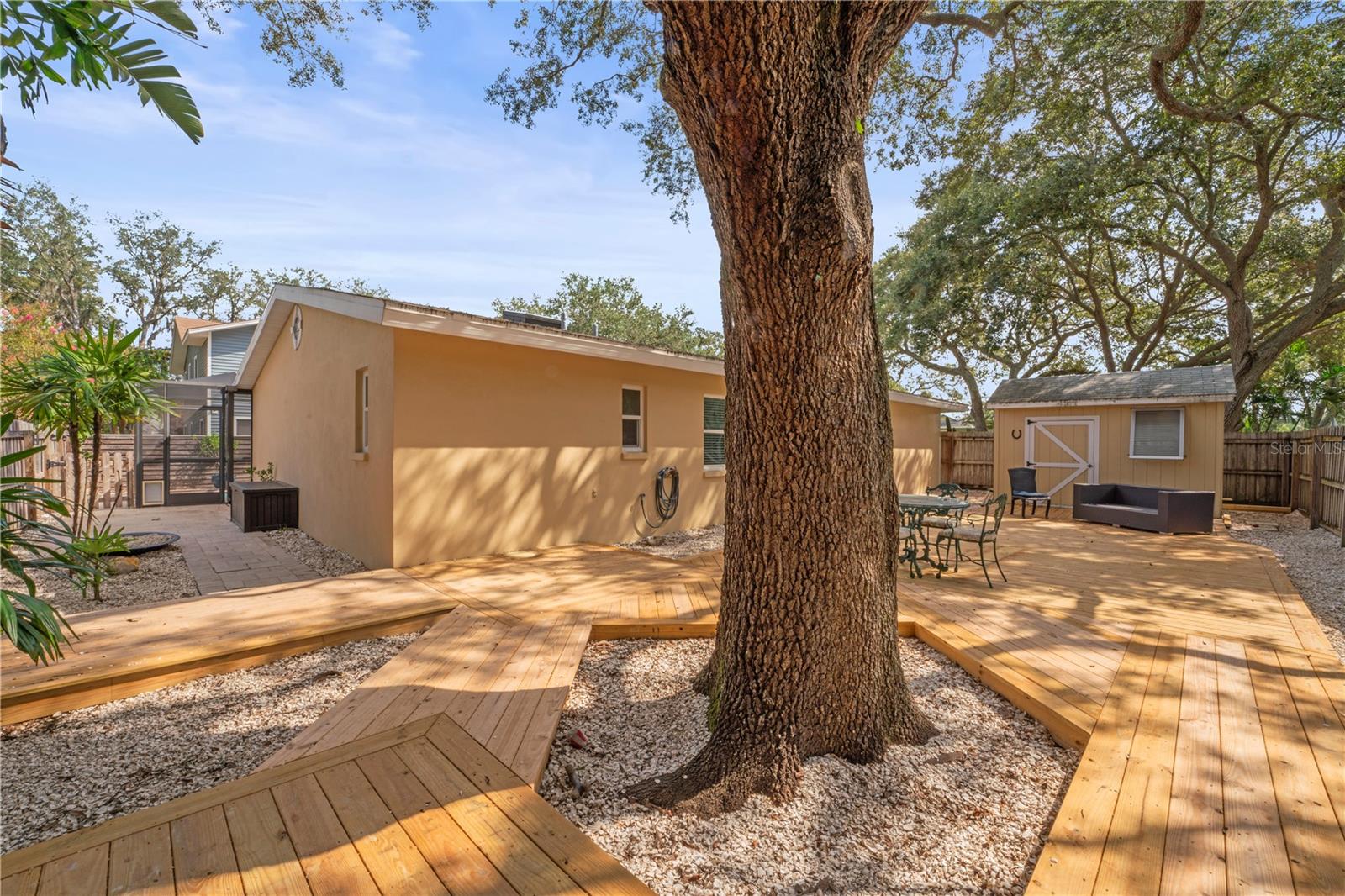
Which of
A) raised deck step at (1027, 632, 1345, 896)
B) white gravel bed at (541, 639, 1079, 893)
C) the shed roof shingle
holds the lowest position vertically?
white gravel bed at (541, 639, 1079, 893)

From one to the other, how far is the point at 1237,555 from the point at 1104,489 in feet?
11.0

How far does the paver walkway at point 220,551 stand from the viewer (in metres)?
5.80

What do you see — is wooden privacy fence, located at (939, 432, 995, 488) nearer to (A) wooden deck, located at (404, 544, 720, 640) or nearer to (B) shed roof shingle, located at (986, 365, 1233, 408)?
(B) shed roof shingle, located at (986, 365, 1233, 408)

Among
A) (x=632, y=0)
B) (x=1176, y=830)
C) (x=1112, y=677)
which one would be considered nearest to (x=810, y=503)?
(x=1176, y=830)

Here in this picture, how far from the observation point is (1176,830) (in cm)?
192

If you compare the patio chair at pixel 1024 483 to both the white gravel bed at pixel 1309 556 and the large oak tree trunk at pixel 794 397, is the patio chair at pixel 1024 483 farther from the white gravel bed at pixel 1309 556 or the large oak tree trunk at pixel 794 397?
the large oak tree trunk at pixel 794 397

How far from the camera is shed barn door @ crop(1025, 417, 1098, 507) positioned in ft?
37.3

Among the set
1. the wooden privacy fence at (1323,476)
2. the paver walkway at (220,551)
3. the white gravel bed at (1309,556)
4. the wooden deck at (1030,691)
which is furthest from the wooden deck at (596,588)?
the wooden privacy fence at (1323,476)

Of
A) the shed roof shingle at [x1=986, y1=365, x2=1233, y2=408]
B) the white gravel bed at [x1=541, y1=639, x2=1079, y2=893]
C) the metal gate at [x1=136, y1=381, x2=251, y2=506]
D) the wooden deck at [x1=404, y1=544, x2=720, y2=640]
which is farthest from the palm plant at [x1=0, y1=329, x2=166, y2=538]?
the shed roof shingle at [x1=986, y1=365, x2=1233, y2=408]

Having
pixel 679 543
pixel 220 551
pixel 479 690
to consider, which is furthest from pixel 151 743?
pixel 679 543

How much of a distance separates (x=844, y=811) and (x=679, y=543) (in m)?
5.86

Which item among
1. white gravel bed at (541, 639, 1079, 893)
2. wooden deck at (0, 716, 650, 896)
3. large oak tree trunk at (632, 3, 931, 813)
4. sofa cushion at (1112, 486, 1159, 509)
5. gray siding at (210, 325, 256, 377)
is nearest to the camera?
wooden deck at (0, 716, 650, 896)

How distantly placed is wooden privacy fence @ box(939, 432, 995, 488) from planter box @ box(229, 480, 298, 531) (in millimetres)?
14775

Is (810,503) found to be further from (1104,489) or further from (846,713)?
(1104,489)
